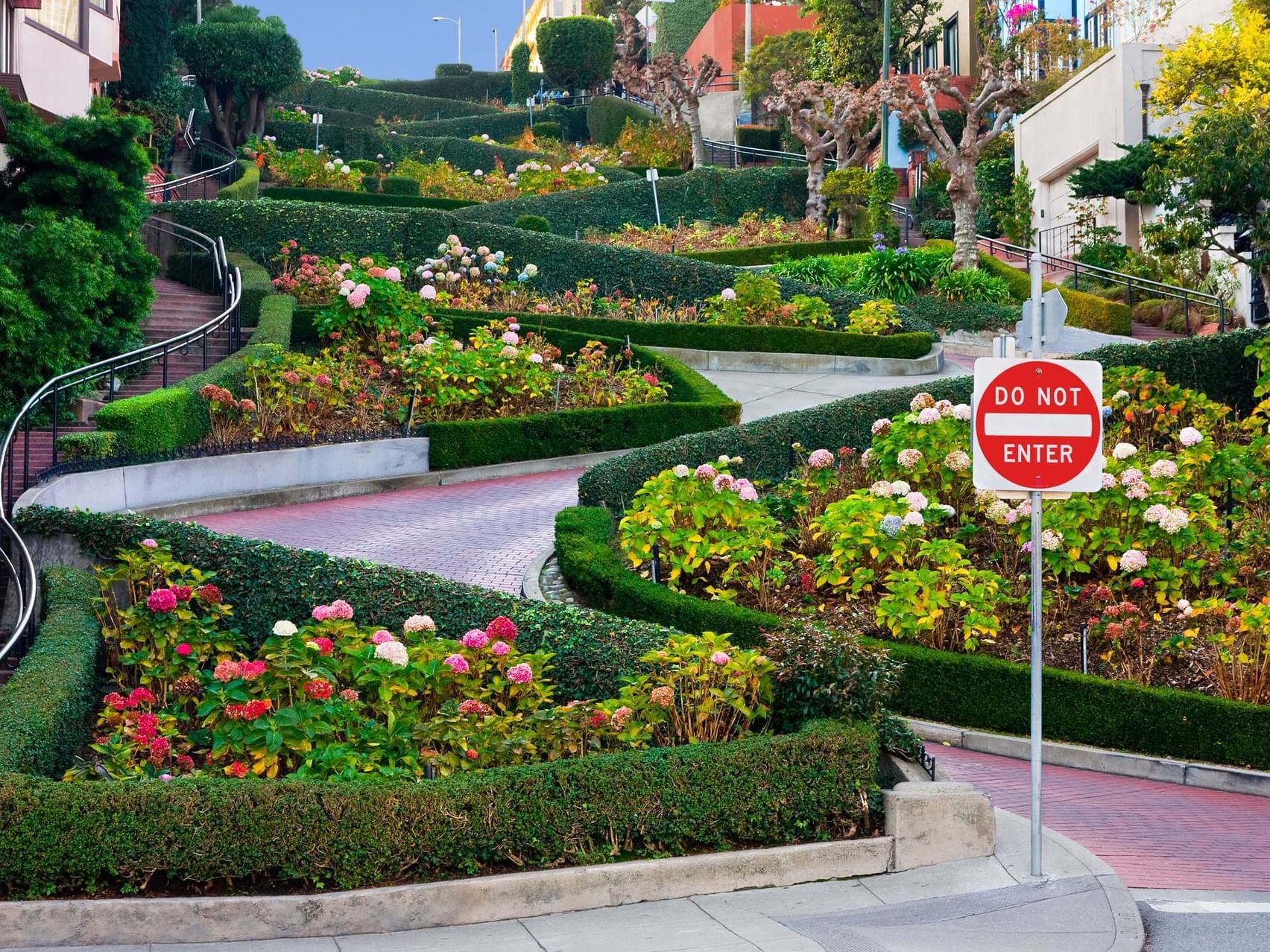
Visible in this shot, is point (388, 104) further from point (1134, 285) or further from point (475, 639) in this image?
point (475, 639)

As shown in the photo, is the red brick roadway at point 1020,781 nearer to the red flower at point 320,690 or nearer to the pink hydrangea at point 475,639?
the pink hydrangea at point 475,639

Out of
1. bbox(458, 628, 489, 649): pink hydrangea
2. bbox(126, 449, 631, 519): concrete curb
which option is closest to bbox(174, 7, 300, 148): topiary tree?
bbox(126, 449, 631, 519): concrete curb

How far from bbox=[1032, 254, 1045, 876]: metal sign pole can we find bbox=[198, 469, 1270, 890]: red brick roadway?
71cm

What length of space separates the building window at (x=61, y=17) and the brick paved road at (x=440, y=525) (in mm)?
11983

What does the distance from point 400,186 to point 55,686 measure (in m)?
33.4

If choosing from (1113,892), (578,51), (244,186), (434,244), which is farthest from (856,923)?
(578,51)

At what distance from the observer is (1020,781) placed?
926cm

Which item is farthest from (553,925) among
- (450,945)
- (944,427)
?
(944,427)

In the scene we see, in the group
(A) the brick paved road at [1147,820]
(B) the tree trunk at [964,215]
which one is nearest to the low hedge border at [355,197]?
(B) the tree trunk at [964,215]

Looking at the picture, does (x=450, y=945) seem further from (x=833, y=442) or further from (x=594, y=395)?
(x=594, y=395)

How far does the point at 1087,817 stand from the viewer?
8641mm

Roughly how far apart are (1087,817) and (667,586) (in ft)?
12.9

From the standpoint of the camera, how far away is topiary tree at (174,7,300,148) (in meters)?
44.4

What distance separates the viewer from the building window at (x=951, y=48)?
50938mm
